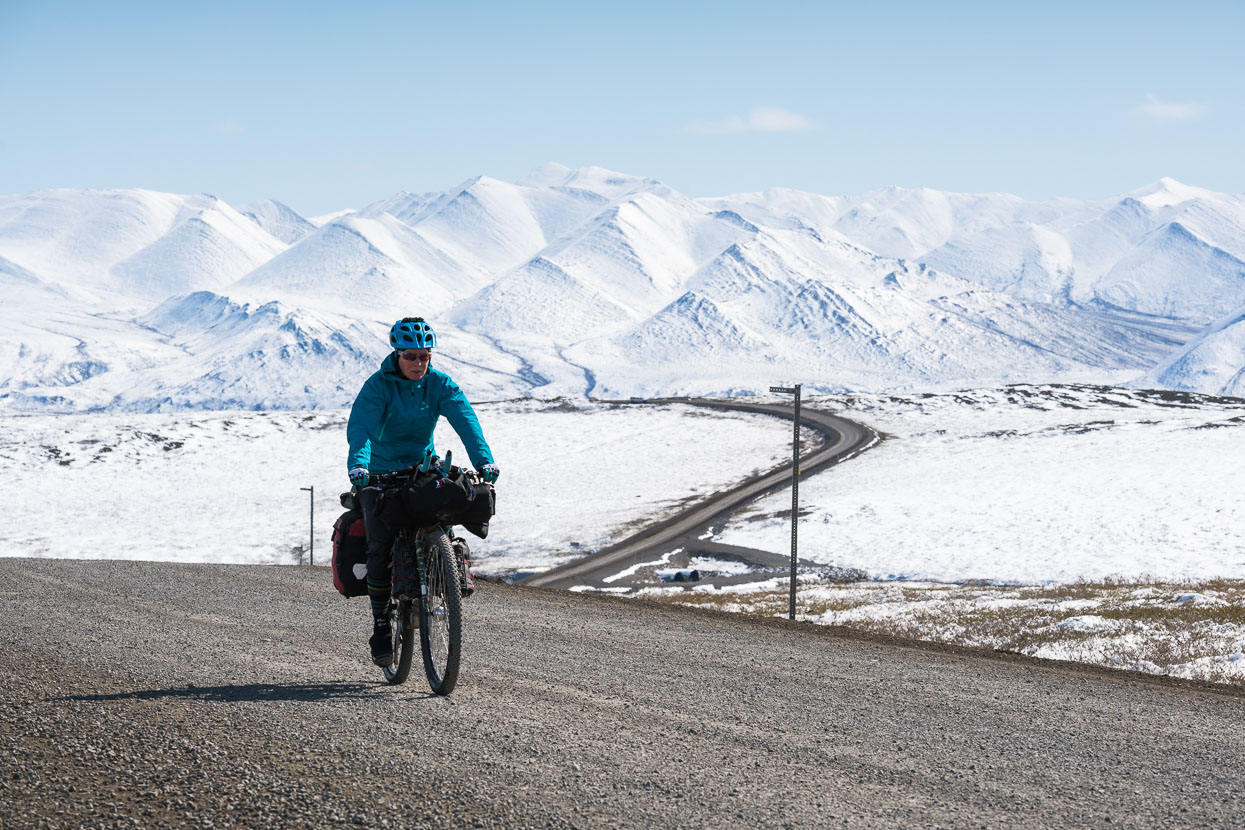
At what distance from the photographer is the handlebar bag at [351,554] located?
9.27 m

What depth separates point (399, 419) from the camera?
29.7 feet

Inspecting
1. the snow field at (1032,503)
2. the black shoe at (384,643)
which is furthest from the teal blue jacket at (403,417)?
the snow field at (1032,503)

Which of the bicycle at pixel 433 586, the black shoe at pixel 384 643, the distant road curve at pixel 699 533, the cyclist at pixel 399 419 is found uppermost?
the cyclist at pixel 399 419

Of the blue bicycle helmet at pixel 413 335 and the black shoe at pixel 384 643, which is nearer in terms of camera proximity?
the blue bicycle helmet at pixel 413 335

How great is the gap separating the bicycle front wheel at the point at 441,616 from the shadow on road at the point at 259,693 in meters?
0.23

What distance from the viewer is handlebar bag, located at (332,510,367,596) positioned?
927cm

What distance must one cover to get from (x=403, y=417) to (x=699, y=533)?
166 feet

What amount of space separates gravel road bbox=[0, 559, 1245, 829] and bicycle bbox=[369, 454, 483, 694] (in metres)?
0.35

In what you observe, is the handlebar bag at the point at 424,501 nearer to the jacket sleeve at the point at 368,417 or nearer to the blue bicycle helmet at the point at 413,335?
the jacket sleeve at the point at 368,417

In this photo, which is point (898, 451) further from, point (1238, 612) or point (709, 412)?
point (1238, 612)

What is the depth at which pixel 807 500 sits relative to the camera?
66125 mm

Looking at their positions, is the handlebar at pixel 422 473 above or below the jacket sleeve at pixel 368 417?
below

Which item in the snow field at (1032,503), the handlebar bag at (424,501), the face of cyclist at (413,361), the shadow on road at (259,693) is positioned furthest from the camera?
the snow field at (1032,503)

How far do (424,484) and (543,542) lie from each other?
5105 cm
